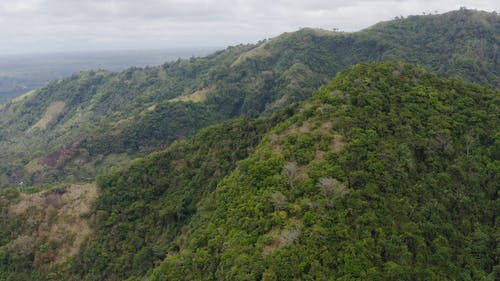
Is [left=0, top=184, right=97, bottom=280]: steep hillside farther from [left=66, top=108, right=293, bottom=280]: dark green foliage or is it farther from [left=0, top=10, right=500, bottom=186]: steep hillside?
[left=0, top=10, right=500, bottom=186]: steep hillside

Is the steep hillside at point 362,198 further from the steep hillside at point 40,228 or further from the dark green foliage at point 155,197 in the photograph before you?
the steep hillside at point 40,228

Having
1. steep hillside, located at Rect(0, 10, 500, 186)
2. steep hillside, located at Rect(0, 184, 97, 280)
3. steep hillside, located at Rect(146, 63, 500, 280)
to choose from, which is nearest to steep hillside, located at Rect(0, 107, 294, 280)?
steep hillside, located at Rect(0, 184, 97, 280)

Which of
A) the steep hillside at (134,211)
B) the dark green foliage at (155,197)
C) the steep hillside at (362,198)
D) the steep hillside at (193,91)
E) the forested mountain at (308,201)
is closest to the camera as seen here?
the steep hillside at (362,198)

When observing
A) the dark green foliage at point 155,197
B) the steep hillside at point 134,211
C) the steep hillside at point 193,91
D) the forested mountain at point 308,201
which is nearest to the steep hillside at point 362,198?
the forested mountain at point 308,201

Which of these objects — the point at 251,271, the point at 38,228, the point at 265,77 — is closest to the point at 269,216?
the point at 251,271

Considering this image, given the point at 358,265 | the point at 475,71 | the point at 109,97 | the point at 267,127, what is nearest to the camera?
the point at 358,265

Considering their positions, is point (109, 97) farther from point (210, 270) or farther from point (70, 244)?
point (210, 270)
